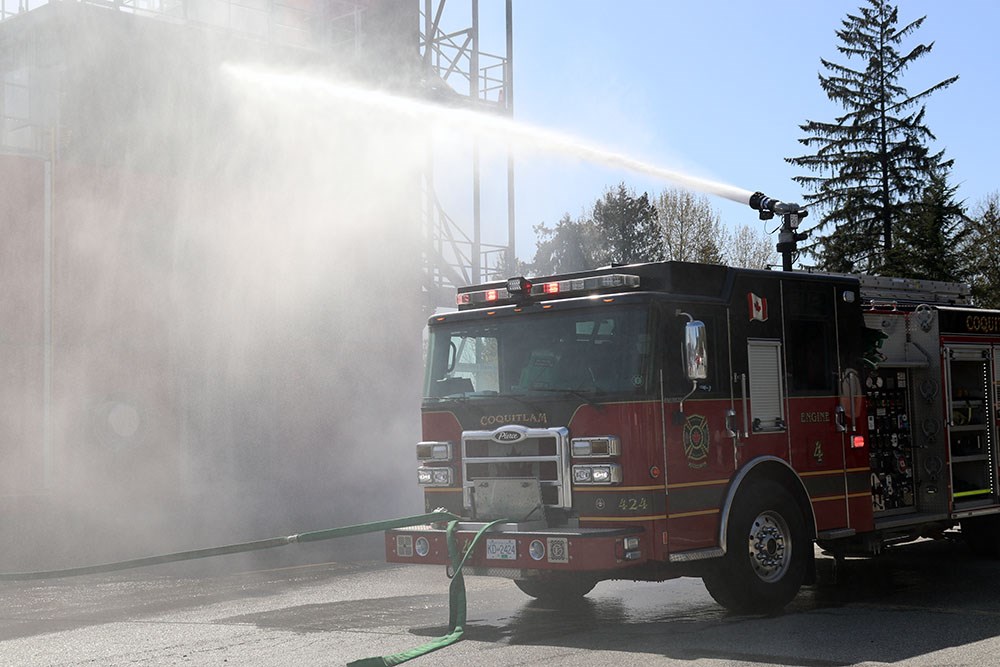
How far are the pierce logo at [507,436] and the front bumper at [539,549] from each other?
2.03ft

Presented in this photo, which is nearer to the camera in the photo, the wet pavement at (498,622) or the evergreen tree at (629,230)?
the wet pavement at (498,622)

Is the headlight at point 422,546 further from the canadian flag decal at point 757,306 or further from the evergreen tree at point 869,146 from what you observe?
the evergreen tree at point 869,146

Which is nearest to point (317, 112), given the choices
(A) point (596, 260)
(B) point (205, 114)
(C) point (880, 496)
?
(B) point (205, 114)

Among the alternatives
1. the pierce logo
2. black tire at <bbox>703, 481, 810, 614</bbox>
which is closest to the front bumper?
the pierce logo

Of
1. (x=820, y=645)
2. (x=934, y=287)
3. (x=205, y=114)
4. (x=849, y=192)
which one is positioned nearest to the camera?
(x=820, y=645)

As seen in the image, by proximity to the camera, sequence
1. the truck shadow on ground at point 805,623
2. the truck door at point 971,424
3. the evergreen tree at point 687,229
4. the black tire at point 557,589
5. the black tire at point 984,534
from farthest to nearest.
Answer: the evergreen tree at point 687,229 → the black tire at point 984,534 → the truck door at point 971,424 → the black tire at point 557,589 → the truck shadow on ground at point 805,623

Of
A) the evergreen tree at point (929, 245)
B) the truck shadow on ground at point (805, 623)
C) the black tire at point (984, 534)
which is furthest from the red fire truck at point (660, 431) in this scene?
the evergreen tree at point (929, 245)

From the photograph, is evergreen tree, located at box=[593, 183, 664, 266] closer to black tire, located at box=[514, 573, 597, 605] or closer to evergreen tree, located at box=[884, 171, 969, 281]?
evergreen tree, located at box=[884, 171, 969, 281]

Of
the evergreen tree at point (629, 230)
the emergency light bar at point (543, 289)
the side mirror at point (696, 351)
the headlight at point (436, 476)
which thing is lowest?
the headlight at point (436, 476)

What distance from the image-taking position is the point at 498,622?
29.8ft

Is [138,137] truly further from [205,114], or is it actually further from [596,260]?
[596,260]

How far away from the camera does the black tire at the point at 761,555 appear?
28.8 ft

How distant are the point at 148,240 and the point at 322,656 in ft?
37.5

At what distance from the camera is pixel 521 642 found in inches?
318
